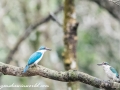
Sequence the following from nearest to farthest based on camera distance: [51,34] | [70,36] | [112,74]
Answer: [112,74]
[70,36]
[51,34]

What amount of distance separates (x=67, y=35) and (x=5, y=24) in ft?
20.8

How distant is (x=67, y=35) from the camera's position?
197 inches

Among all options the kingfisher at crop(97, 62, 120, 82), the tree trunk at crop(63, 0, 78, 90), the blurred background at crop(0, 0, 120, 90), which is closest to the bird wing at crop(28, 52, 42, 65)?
the kingfisher at crop(97, 62, 120, 82)

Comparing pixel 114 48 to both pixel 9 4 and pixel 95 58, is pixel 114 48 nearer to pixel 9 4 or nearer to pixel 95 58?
pixel 95 58

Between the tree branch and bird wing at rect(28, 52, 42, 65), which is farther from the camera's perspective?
bird wing at rect(28, 52, 42, 65)

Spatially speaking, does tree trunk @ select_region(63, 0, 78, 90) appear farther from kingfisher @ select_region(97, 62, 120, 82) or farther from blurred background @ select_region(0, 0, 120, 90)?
blurred background @ select_region(0, 0, 120, 90)

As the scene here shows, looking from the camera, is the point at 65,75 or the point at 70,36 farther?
the point at 70,36

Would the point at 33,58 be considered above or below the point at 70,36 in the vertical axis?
below

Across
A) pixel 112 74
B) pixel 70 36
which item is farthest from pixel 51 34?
pixel 112 74

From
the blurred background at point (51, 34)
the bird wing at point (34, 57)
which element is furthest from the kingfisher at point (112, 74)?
the blurred background at point (51, 34)

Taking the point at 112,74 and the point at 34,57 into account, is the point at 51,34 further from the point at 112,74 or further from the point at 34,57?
the point at 112,74

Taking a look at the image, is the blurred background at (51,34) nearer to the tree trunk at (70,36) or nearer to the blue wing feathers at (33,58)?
the tree trunk at (70,36)

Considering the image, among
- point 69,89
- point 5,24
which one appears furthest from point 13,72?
point 5,24

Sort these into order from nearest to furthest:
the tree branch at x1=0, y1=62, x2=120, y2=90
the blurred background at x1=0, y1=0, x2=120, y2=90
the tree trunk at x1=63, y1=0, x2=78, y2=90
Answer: the tree branch at x1=0, y1=62, x2=120, y2=90
the tree trunk at x1=63, y1=0, x2=78, y2=90
the blurred background at x1=0, y1=0, x2=120, y2=90
